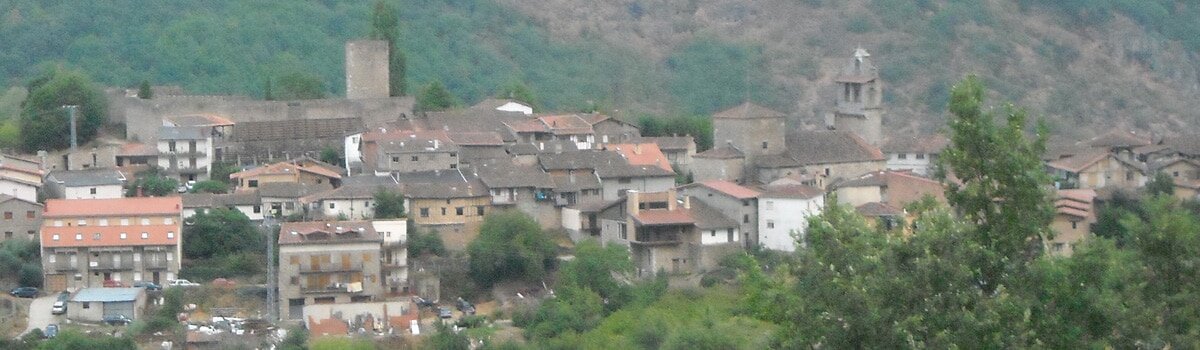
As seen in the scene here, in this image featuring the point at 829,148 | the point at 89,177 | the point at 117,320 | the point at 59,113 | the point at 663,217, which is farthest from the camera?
the point at 829,148

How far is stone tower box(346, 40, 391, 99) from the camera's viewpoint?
38469 millimetres

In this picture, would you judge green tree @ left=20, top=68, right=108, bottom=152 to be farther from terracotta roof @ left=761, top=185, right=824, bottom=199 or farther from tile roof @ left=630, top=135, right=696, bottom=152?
terracotta roof @ left=761, top=185, right=824, bottom=199

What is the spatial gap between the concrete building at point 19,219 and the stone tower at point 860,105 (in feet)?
43.7

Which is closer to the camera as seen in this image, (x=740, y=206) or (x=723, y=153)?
(x=740, y=206)

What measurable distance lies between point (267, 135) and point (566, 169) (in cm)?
531

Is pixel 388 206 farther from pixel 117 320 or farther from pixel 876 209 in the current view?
pixel 876 209

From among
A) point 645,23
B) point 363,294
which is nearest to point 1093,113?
point 645,23

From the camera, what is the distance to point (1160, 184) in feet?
113

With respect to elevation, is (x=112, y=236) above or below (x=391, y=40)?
below

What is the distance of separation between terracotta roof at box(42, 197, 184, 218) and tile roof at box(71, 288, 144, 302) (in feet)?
4.51

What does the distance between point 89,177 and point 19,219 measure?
1.80 metres

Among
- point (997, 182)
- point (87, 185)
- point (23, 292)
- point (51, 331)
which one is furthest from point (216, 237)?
point (997, 182)

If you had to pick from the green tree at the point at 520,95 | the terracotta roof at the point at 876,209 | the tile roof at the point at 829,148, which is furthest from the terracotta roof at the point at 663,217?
the green tree at the point at 520,95

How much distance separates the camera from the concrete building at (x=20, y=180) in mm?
31656
